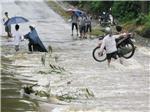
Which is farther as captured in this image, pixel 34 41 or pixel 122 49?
pixel 34 41

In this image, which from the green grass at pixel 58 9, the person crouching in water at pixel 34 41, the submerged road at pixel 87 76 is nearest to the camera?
the submerged road at pixel 87 76

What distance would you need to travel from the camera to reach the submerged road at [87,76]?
14.4 m

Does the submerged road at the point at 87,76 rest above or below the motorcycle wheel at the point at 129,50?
below

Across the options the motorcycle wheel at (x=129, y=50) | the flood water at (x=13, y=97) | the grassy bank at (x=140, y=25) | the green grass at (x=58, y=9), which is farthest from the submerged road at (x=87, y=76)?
the green grass at (x=58, y=9)

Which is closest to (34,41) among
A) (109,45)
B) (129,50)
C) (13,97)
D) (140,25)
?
(129,50)

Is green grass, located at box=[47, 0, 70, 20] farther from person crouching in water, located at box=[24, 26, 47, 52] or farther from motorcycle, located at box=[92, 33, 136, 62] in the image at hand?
motorcycle, located at box=[92, 33, 136, 62]

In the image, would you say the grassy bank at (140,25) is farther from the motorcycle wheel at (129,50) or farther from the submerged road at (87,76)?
the motorcycle wheel at (129,50)

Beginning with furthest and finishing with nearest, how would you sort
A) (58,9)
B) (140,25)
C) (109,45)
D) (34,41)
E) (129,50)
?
(58,9)
(140,25)
(34,41)
(129,50)
(109,45)

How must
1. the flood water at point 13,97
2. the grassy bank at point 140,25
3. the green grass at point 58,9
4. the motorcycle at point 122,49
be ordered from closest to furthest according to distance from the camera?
the flood water at point 13,97 → the motorcycle at point 122,49 → the grassy bank at point 140,25 → the green grass at point 58,9

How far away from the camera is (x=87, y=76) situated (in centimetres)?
1889

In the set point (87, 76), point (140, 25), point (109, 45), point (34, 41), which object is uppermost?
point (140, 25)

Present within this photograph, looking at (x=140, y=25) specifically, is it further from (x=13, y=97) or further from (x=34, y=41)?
(x=13, y=97)

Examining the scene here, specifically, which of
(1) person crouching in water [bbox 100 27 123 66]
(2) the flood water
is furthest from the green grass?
(2) the flood water

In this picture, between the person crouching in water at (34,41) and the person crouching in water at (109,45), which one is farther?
the person crouching in water at (34,41)
